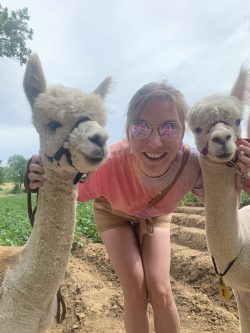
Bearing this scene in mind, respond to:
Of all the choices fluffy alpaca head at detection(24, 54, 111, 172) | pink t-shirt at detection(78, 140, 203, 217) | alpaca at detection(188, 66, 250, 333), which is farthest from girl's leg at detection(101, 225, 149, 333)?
fluffy alpaca head at detection(24, 54, 111, 172)

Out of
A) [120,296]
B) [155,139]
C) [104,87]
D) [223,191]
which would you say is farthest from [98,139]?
[120,296]

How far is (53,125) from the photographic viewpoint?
2010 mm

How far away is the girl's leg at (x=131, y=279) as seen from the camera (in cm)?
281

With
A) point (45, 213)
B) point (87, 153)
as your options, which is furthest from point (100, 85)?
point (45, 213)

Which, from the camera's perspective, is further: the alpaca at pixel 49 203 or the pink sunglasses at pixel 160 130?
the pink sunglasses at pixel 160 130

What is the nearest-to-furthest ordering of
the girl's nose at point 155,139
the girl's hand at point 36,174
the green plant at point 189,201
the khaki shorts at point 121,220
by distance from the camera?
the girl's hand at point 36,174 < the girl's nose at point 155,139 < the khaki shorts at point 121,220 < the green plant at point 189,201

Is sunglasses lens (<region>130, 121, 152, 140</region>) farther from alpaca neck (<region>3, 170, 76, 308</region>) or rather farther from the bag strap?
alpaca neck (<region>3, 170, 76, 308</region>)

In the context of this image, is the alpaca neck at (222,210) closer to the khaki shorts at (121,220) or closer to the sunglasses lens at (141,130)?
the sunglasses lens at (141,130)

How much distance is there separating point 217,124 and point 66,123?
2.96 feet

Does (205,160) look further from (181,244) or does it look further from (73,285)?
(181,244)

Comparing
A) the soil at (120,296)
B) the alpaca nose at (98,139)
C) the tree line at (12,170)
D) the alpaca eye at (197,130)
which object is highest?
the tree line at (12,170)

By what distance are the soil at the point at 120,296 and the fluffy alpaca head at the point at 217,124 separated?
7.92 ft

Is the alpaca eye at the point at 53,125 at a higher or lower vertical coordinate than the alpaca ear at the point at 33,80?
lower

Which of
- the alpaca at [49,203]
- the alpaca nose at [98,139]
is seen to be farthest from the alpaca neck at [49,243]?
the alpaca nose at [98,139]
